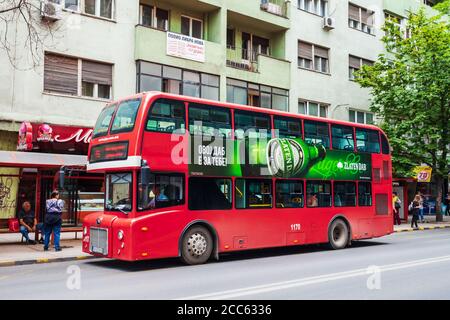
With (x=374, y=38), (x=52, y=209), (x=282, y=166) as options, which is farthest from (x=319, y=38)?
(x=52, y=209)

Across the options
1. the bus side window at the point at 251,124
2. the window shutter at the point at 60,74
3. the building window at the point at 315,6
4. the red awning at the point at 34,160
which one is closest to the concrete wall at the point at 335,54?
the building window at the point at 315,6

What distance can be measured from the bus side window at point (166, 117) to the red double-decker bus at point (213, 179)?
0.08ft

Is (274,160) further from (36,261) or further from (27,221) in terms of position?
(27,221)

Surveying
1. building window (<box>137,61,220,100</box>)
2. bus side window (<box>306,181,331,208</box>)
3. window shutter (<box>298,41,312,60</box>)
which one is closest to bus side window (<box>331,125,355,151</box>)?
bus side window (<box>306,181,331,208</box>)

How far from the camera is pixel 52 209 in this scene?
14828 millimetres

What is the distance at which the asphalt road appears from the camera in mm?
8180

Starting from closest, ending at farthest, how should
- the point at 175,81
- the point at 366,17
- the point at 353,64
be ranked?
the point at 175,81 < the point at 353,64 < the point at 366,17

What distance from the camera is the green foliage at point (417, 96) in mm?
26938

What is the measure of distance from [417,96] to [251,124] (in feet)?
55.9

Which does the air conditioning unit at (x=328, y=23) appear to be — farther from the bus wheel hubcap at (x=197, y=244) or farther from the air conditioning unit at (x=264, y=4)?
the bus wheel hubcap at (x=197, y=244)

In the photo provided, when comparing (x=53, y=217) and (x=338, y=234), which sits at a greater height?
(x=53, y=217)

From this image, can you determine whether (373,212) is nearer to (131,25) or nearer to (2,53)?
(131,25)

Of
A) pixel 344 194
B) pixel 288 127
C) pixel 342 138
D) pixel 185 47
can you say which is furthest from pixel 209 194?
pixel 185 47

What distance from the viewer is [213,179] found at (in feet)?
41.2
